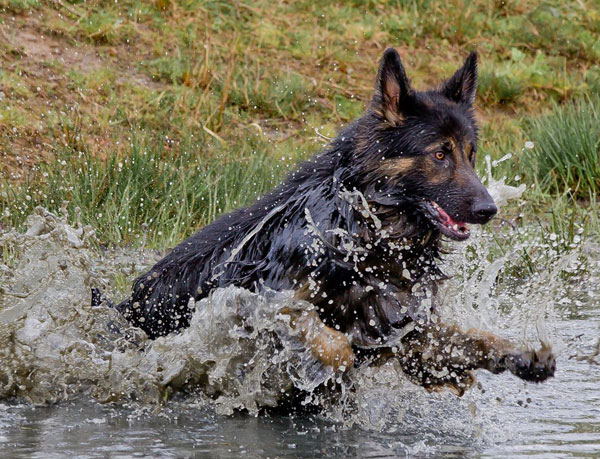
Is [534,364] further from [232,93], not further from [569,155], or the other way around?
[232,93]

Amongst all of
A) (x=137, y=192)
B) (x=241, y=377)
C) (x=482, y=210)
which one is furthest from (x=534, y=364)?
(x=137, y=192)

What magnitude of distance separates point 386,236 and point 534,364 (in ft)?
3.20

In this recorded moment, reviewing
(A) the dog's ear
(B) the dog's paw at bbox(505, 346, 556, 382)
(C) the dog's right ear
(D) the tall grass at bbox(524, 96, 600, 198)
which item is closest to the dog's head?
(C) the dog's right ear

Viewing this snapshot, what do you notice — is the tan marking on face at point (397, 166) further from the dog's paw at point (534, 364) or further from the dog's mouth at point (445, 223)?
the dog's paw at point (534, 364)

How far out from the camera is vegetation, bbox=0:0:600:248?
26.7 ft

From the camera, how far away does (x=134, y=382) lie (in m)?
5.07

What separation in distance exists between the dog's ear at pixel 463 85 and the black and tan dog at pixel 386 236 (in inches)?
3.5

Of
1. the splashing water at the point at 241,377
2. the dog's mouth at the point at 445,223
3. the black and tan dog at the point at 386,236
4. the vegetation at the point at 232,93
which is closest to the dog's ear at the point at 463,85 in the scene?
the black and tan dog at the point at 386,236

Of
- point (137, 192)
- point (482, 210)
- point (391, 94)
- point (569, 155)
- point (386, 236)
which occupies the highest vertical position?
point (569, 155)

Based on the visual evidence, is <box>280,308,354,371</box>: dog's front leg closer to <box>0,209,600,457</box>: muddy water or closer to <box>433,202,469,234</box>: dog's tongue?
<box>0,209,600,457</box>: muddy water

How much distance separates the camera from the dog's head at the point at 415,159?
4922mm

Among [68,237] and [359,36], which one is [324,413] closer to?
[68,237]

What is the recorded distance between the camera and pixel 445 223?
4.94 meters

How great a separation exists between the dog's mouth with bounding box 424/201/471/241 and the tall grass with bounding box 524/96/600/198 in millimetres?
4549
